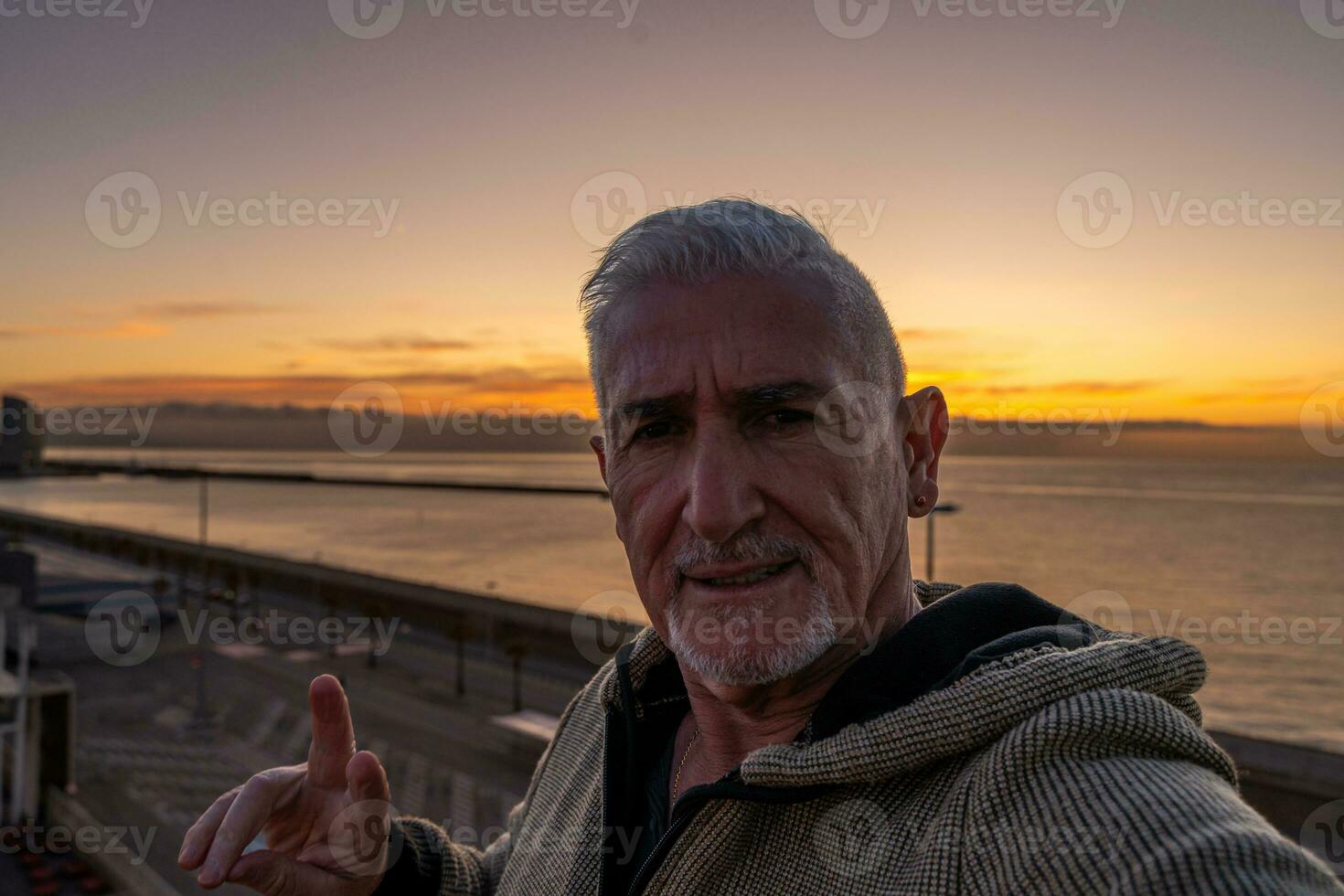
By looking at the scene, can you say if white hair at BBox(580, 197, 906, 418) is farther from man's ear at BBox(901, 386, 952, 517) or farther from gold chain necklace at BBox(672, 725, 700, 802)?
gold chain necklace at BBox(672, 725, 700, 802)

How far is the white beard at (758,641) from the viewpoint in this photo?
4.76ft

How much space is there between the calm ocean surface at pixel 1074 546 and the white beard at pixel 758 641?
702 inches

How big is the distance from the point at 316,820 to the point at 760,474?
115cm

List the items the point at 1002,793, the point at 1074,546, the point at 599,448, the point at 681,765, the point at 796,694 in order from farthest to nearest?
the point at 1074,546
the point at 599,448
the point at 681,765
the point at 796,694
the point at 1002,793

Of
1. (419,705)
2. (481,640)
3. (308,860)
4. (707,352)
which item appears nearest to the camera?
(707,352)

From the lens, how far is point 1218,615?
49.3 meters

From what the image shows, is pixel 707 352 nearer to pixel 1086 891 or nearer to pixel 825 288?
pixel 825 288

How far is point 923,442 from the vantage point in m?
1.69

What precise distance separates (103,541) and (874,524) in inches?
2625

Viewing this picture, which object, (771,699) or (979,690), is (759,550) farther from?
(979,690)

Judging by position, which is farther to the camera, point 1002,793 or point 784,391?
point 784,391

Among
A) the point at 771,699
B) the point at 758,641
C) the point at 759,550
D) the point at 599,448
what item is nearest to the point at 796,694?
the point at 771,699

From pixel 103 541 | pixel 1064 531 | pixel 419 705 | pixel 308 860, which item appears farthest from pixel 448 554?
pixel 308 860

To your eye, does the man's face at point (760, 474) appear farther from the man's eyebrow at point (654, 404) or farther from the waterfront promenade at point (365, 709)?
the waterfront promenade at point (365, 709)
